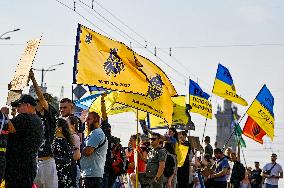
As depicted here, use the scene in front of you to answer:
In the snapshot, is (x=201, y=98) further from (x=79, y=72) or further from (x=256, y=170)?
(x=79, y=72)

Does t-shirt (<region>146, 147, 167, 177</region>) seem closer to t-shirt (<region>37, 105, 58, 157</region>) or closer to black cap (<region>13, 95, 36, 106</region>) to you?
t-shirt (<region>37, 105, 58, 157</region>)

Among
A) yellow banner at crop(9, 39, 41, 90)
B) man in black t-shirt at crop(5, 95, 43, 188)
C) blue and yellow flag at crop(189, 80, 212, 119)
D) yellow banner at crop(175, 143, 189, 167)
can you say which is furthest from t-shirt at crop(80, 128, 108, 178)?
blue and yellow flag at crop(189, 80, 212, 119)

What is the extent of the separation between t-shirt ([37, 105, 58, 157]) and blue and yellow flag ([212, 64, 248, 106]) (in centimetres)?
1194

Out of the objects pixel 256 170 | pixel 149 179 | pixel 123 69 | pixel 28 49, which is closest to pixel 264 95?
pixel 256 170

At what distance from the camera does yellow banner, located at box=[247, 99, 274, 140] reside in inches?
871

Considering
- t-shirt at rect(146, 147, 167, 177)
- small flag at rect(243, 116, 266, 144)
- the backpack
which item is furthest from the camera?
small flag at rect(243, 116, 266, 144)

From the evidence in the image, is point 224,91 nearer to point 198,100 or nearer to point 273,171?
point 198,100

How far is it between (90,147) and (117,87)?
160cm

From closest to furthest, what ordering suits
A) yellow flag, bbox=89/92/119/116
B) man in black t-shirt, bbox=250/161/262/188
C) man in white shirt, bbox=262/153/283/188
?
yellow flag, bbox=89/92/119/116 < man in white shirt, bbox=262/153/283/188 < man in black t-shirt, bbox=250/161/262/188

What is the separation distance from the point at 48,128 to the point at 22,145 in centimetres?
79

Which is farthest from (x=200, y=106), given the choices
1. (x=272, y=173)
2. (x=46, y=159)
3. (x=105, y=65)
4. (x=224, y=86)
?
(x=46, y=159)

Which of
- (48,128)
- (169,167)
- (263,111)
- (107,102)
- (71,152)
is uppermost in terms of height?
(263,111)

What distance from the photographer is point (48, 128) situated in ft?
30.8

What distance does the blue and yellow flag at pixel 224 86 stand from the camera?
21.2 metres
